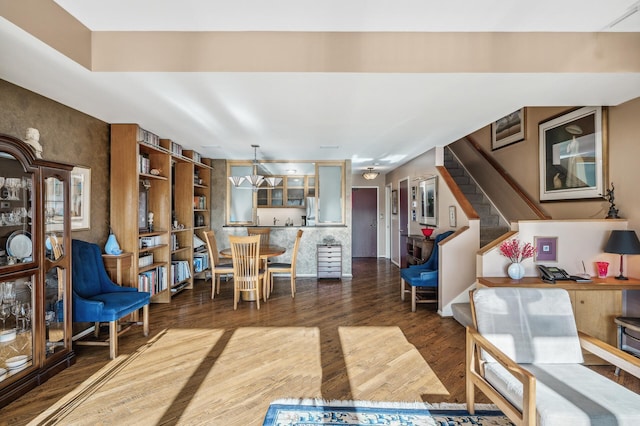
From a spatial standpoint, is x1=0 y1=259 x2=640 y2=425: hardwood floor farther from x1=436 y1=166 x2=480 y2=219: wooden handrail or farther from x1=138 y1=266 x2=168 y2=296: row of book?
x1=436 y1=166 x2=480 y2=219: wooden handrail

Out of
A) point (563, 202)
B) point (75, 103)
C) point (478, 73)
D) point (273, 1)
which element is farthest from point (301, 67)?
point (563, 202)

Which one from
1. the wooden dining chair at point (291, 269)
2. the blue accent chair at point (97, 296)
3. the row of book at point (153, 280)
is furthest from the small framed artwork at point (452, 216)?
the row of book at point (153, 280)

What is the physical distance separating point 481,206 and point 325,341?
152 inches

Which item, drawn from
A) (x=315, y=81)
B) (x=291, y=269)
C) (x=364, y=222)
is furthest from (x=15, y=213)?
(x=364, y=222)

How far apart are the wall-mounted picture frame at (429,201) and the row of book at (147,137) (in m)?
4.40

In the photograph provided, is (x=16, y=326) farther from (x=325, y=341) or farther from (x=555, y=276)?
(x=555, y=276)

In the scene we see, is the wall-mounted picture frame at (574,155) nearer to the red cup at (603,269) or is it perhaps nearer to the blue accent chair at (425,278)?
the red cup at (603,269)

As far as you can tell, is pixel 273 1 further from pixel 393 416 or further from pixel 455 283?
pixel 455 283

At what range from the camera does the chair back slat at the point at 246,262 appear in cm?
434

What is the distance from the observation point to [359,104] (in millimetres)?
3150

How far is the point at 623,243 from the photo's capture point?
2.75m

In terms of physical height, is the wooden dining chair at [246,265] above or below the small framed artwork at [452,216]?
below

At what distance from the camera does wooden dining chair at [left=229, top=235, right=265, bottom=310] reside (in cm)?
434

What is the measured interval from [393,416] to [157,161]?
14.8 ft
